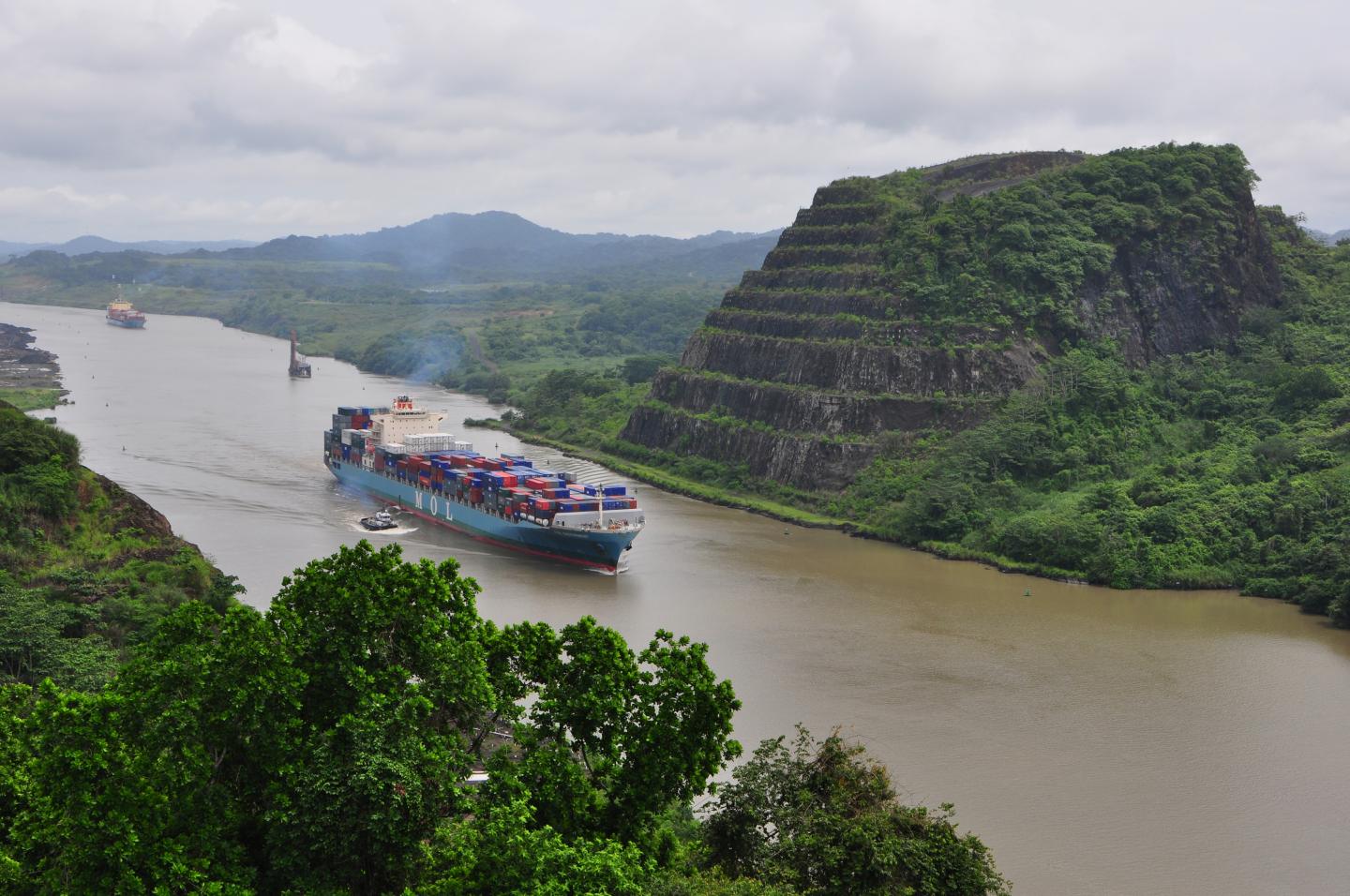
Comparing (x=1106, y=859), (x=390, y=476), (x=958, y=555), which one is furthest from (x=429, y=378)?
(x=1106, y=859)

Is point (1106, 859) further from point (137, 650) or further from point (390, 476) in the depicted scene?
point (390, 476)

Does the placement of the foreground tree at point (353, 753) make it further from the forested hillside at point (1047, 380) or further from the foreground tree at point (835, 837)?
the forested hillside at point (1047, 380)

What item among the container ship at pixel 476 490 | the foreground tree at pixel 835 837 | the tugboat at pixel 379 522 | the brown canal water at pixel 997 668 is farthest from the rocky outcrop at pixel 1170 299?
the foreground tree at pixel 835 837

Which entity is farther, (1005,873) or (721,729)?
(1005,873)

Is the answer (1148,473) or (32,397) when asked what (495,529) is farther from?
(32,397)

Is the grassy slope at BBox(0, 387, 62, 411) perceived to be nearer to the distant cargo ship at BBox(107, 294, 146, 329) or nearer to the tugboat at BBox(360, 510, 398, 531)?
the tugboat at BBox(360, 510, 398, 531)

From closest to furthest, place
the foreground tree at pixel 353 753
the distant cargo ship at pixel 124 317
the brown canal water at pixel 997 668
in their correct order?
the foreground tree at pixel 353 753 → the brown canal water at pixel 997 668 → the distant cargo ship at pixel 124 317

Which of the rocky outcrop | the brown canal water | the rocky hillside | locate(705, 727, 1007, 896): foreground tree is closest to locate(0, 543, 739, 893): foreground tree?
locate(705, 727, 1007, 896): foreground tree
